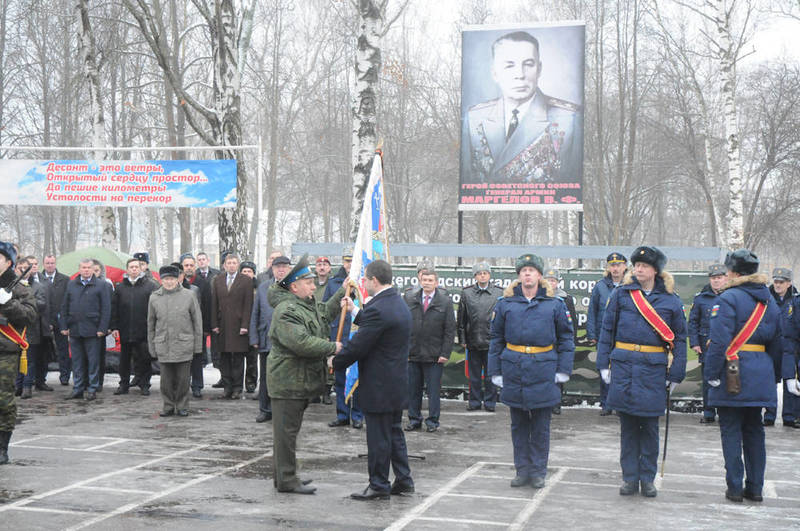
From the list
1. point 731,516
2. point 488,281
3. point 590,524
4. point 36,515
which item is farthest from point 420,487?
point 488,281

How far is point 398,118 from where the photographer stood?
40.8 m

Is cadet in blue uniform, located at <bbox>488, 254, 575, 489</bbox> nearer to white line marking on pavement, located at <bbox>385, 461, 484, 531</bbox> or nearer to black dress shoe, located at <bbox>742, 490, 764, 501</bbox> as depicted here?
white line marking on pavement, located at <bbox>385, 461, 484, 531</bbox>

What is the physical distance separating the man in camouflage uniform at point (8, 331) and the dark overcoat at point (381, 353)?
3.18 metres

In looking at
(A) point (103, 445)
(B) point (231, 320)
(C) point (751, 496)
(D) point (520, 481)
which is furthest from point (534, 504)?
(B) point (231, 320)

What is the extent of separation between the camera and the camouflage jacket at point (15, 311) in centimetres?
819

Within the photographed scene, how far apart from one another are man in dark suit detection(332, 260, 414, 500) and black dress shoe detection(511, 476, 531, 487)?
3.91 feet

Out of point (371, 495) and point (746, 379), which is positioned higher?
point (746, 379)

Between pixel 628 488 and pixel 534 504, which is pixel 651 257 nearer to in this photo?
pixel 628 488

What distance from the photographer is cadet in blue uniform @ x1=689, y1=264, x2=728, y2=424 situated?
11945 millimetres

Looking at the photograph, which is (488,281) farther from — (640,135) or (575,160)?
(640,135)

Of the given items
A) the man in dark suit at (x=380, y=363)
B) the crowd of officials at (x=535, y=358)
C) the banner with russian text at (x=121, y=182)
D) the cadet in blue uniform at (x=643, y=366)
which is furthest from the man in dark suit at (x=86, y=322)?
the cadet in blue uniform at (x=643, y=366)

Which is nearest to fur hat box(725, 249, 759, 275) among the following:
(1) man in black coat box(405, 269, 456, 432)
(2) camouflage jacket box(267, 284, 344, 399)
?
(2) camouflage jacket box(267, 284, 344, 399)

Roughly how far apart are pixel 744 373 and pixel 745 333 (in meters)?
0.33

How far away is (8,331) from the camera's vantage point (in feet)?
27.3
